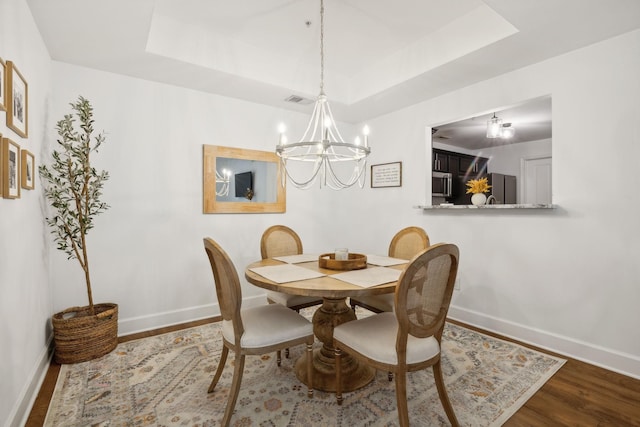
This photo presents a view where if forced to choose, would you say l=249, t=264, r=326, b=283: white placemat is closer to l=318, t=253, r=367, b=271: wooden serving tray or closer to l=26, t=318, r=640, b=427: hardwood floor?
l=318, t=253, r=367, b=271: wooden serving tray

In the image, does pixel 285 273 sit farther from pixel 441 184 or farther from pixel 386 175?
pixel 441 184

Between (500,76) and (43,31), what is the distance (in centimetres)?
356

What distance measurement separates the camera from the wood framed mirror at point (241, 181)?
130 inches

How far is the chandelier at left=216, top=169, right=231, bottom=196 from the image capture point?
337cm

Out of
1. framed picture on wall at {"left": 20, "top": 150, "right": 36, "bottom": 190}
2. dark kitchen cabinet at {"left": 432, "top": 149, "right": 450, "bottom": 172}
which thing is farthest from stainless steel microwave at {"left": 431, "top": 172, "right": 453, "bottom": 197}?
framed picture on wall at {"left": 20, "top": 150, "right": 36, "bottom": 190}

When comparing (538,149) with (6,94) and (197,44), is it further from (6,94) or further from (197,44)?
(6,94)

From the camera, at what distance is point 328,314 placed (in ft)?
7.45

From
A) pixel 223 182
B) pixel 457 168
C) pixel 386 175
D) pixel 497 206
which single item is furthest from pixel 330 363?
pixel 457 168

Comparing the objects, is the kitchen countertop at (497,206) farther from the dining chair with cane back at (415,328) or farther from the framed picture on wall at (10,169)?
the framed picture on wall at (10,169)

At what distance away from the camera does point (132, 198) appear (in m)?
2.91

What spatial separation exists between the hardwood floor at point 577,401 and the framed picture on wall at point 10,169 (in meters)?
1.22

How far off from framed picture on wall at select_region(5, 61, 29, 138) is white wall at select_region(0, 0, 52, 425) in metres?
0.04

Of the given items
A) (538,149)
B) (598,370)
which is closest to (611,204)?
(598,370)

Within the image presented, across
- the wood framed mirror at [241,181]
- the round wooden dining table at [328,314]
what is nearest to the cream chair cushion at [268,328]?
the round wooden dining table at [328,314]
